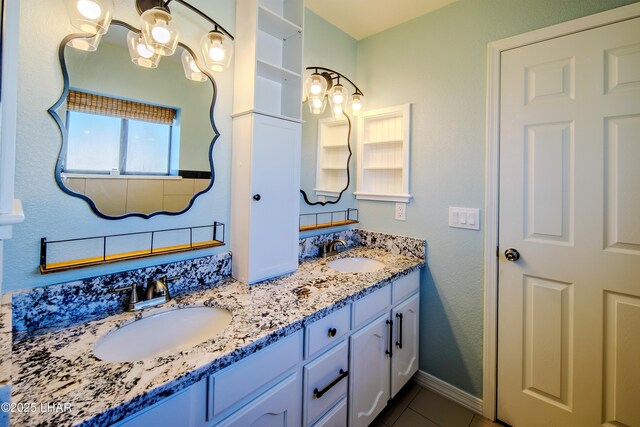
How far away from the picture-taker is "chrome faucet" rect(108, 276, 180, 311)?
1.03m

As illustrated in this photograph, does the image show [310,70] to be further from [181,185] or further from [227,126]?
[181,185]

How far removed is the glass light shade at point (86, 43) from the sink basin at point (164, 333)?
3.22 feet

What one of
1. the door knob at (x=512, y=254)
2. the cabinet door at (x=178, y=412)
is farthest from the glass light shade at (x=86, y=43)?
the door knob at (x=512, y=254)

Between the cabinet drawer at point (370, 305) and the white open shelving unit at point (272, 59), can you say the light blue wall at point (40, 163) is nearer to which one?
the white open shelving unit at point (272, 59)

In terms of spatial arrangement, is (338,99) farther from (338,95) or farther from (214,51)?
(214,51)

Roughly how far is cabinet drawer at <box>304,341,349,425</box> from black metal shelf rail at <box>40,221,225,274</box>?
0.70 meters

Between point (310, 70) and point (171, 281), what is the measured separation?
1524 millimetres

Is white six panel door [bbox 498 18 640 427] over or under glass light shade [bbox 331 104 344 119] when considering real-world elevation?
under

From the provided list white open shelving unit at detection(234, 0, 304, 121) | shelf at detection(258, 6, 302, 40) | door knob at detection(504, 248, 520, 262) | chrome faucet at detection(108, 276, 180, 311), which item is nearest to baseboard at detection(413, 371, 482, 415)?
door knob at detection(504, 248, 520, 262)

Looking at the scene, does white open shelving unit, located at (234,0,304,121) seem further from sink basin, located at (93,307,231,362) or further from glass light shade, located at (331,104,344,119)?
sink basin, located at (93,307,231,362)

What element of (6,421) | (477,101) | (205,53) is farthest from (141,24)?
(477,101)

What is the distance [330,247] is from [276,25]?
133 cm

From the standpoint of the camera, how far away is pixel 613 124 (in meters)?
1.27

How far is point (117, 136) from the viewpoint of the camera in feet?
3.47
